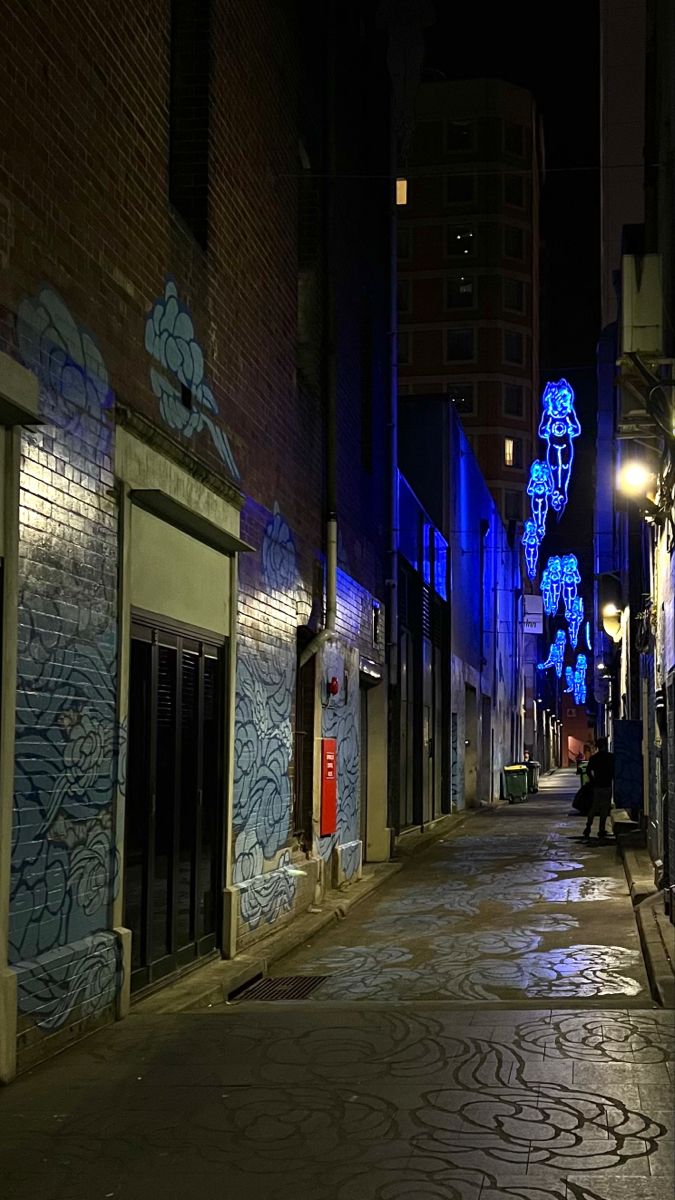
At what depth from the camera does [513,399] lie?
63.5 m

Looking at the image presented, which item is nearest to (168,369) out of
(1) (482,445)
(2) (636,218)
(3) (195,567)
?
(3) (195,567)

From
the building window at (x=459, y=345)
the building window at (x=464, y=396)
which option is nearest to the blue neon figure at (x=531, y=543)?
the building window at (x=464, y=396)

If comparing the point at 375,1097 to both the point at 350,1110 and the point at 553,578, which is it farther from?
the point at 553,578

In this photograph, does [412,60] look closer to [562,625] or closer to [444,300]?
[444,300]

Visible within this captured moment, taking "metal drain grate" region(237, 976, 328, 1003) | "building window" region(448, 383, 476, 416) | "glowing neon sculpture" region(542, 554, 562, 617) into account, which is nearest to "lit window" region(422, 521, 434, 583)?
"metal drain grate" region(237, 976, 328, 1003)

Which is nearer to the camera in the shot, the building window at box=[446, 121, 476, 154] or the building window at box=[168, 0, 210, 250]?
the building window at box=[168, 0, 210, 250]

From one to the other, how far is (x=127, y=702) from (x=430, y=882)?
9616 millimetres

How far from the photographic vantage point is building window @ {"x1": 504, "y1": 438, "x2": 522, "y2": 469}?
2476 inches

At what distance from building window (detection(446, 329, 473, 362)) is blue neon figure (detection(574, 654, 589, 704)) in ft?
78.3

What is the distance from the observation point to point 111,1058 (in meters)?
7.00

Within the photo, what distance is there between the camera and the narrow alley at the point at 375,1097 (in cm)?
512

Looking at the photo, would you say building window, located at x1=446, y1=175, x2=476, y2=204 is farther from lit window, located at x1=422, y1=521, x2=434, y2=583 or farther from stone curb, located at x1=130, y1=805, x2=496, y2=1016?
stone curb, located at x1=130, y1=805, x2=496, y2=1016

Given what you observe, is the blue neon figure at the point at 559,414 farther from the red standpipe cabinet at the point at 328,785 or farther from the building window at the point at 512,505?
the building window at the point at 512,505

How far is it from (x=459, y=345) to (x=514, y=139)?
10492mm
